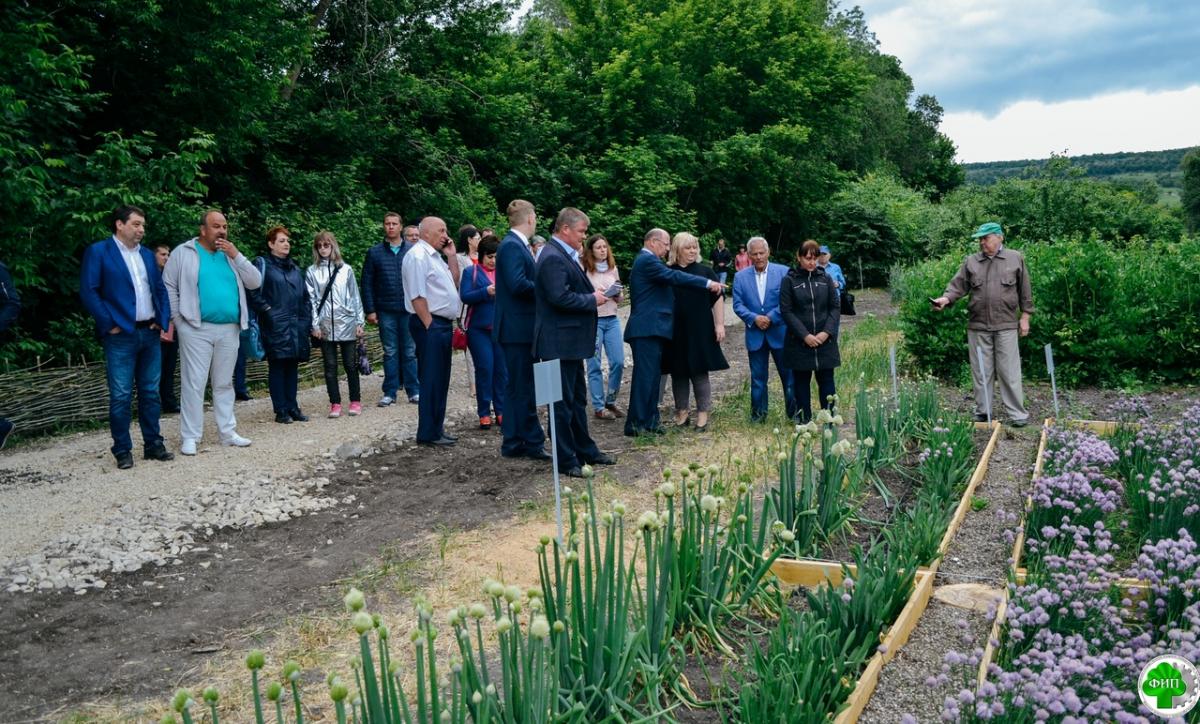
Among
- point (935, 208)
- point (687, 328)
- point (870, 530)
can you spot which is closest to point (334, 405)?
point (687, 328)

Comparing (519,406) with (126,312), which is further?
(519,406)

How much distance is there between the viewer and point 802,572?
4.36 m

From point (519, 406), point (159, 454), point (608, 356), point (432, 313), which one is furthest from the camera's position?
point (608, 356)

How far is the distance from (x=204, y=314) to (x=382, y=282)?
2.44 meters

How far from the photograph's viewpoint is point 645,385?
26.8ft

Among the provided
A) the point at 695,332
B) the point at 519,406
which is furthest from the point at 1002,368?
the point at 519,406

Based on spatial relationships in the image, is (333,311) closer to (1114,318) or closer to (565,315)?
(565,315)

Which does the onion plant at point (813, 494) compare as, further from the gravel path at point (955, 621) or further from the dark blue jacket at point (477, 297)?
the dark blue jacket at point (477, 297)

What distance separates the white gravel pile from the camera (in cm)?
510

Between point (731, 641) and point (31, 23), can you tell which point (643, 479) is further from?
point (31, 23)

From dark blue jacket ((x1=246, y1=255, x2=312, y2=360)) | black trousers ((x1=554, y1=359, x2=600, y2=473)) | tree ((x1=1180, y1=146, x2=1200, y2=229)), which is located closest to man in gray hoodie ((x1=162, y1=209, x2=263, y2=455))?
dark blue jacket ((x1=246, y1=255, x2=312, y2=360))

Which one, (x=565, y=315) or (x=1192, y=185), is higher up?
(x=1192, y=185)

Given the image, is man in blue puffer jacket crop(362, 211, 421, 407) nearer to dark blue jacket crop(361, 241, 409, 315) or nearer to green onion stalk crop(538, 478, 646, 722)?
dark blue jacket crop(361, 241, 409, 315)

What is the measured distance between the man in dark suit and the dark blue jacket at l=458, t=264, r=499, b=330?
4.94 feet
